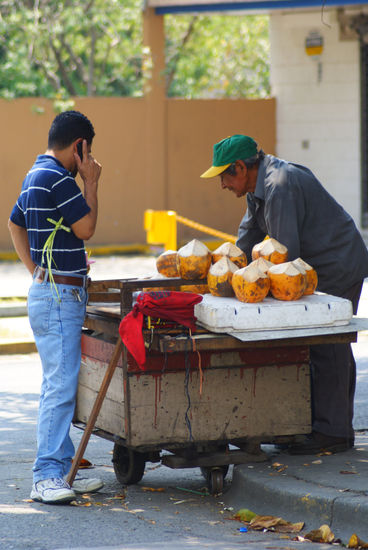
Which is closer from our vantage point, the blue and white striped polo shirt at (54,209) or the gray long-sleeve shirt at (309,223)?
the blue and white striped polo shirt at (54,209)

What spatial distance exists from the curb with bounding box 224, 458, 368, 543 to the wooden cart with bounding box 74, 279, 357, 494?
183 mm

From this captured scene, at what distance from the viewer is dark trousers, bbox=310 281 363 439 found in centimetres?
550

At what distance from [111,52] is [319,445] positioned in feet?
70.2

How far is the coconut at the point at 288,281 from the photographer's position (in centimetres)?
484

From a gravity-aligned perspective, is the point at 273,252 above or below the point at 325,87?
below

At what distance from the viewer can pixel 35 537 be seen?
4539 mm

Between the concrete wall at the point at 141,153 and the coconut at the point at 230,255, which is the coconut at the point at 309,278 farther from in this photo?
the concrete wall at the point at 141,153

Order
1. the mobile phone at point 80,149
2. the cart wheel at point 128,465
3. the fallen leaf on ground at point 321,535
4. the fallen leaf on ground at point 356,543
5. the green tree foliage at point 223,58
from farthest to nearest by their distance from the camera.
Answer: the green tree foliage at point 223,58
the cart wheel at point 128,465
the mobile phone at point 80,149
the fallen leaf on ground at point 321,535
the fallen leaf on ground at point 356,543

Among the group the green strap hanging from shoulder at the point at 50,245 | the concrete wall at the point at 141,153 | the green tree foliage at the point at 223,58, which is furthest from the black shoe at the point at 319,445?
the green tree foliage at the point at 223,58

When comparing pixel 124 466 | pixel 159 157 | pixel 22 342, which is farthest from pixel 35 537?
pixel 159 157

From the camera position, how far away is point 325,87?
704 inches

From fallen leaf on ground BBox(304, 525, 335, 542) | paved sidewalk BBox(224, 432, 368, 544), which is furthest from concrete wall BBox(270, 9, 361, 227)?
fallen leaf on ground BBox(304, 525, 335, 542)

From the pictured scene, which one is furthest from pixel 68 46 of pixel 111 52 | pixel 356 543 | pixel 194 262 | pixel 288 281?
pixel 356 543

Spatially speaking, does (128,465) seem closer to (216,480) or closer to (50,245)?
(216,480)
